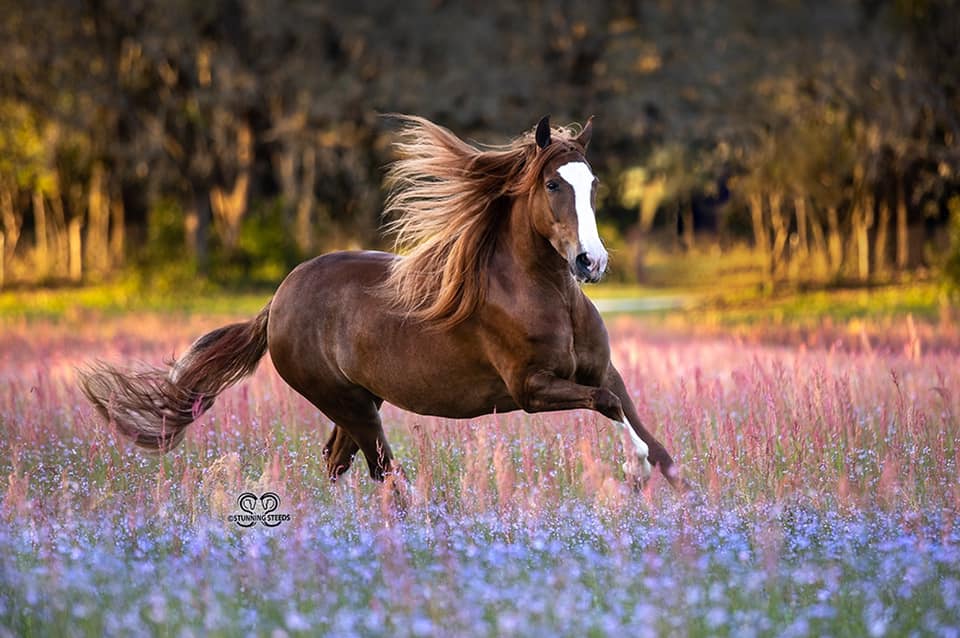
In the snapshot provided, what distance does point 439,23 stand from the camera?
28.7 m

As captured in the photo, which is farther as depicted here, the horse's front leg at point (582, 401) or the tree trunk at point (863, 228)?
the tree trunk at point (863, 228)

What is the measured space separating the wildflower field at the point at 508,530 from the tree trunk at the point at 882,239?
2118cm

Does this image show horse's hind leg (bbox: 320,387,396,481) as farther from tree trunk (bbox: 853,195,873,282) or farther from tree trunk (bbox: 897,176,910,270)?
tree trunk (bbox: 897,176,910,270)

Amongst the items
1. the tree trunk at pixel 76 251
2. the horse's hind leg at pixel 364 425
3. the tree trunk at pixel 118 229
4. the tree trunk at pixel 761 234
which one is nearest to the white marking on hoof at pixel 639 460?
the horse's hind leg at pixel 364 425

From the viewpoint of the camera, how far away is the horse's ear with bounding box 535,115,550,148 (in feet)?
20.5

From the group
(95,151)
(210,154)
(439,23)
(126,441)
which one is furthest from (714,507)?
(95,151)

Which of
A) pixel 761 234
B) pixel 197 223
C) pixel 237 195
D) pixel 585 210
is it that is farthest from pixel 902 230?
pixel 585 210

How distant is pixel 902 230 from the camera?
1182 inches

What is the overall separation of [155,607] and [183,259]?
84.0 ft

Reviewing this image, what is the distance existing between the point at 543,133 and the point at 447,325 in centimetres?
110

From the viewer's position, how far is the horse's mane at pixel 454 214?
661cm

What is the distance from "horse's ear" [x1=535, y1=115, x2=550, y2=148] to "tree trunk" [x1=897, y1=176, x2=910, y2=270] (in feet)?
80.4

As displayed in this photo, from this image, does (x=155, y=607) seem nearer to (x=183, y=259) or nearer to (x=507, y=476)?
(x=507, y=476)

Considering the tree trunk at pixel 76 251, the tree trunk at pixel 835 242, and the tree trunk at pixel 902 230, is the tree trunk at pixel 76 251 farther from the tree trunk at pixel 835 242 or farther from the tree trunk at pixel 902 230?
the tree trunk at pixel 902 230
